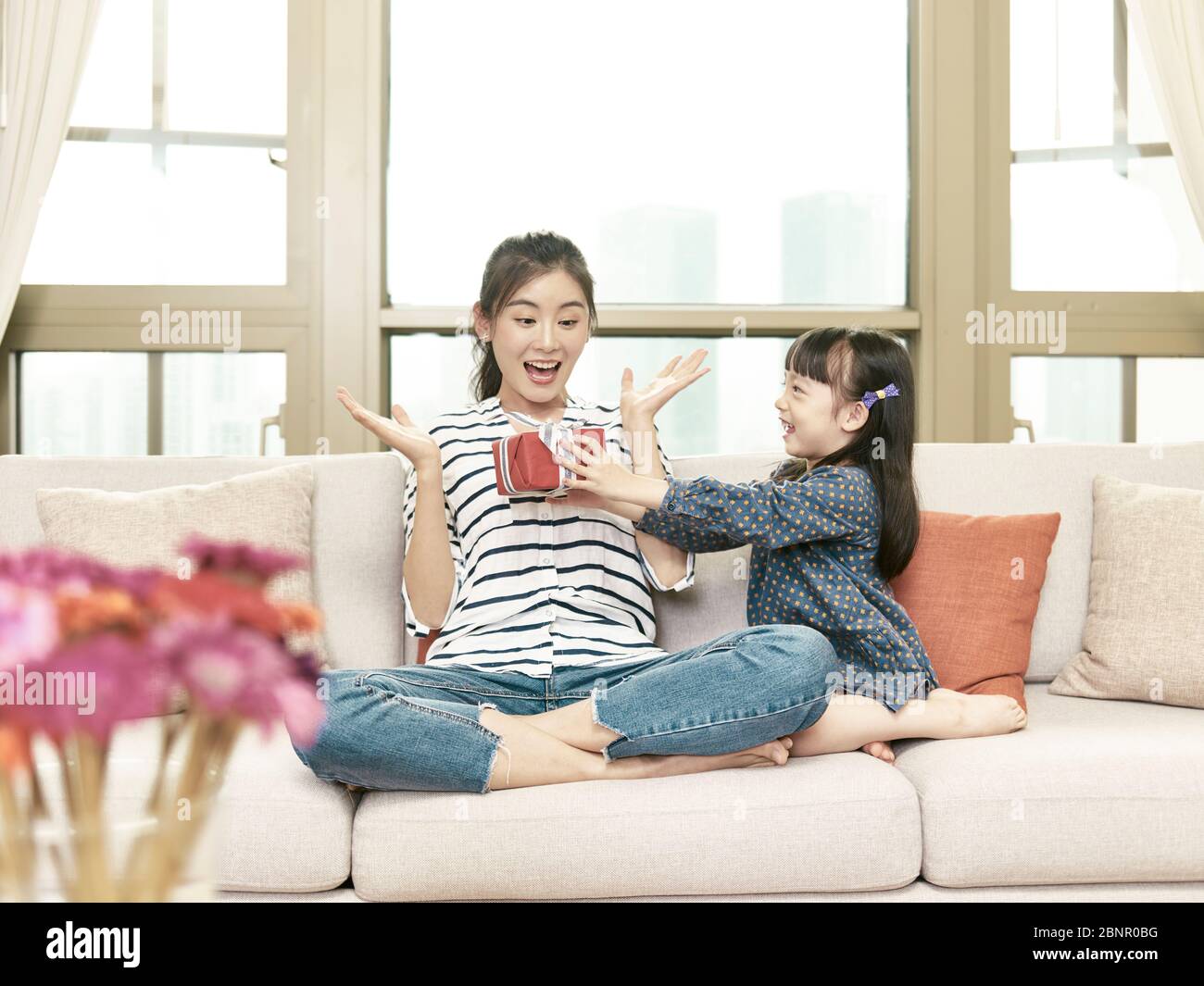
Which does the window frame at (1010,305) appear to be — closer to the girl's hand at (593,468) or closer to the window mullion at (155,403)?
the girl's hand at (593,468)

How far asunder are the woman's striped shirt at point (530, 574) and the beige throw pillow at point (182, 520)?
18cm

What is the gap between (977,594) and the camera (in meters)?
1.72

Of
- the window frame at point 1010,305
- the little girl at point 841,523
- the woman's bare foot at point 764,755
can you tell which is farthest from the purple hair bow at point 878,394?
the window frame at point 1010,305

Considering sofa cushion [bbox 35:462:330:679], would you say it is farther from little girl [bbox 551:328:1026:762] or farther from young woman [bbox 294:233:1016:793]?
little girl [bbox 551:328:1026:762]

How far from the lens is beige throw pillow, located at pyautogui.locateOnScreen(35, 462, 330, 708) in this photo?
1662 mm

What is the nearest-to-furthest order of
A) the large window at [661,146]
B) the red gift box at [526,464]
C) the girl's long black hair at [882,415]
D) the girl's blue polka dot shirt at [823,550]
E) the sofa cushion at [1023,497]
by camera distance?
the red gift box at [526,464] < the girl's blue polka dot shirt at [823,550] < the girl's long black hair at [882,415] < the sofa cushion at [1023,497] < the large window at [661,146]

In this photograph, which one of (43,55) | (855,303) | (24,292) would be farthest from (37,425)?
(855,303)

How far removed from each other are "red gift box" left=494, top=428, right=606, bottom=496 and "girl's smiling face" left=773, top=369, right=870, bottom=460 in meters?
0.46

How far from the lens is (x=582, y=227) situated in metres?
2.63

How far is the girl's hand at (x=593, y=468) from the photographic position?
Answer: 1.51 metres

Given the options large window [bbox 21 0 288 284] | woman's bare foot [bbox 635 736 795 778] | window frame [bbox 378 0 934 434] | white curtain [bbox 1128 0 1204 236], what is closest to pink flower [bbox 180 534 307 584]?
woman's bare foot [bbox 635 736 795 778]

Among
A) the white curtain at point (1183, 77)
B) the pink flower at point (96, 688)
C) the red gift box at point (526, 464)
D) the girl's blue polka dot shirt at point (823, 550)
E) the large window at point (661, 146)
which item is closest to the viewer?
the pink flower at point (96, 688)

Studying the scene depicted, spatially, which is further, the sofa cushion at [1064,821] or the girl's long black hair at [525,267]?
the girl's long black hair at [525,267]
